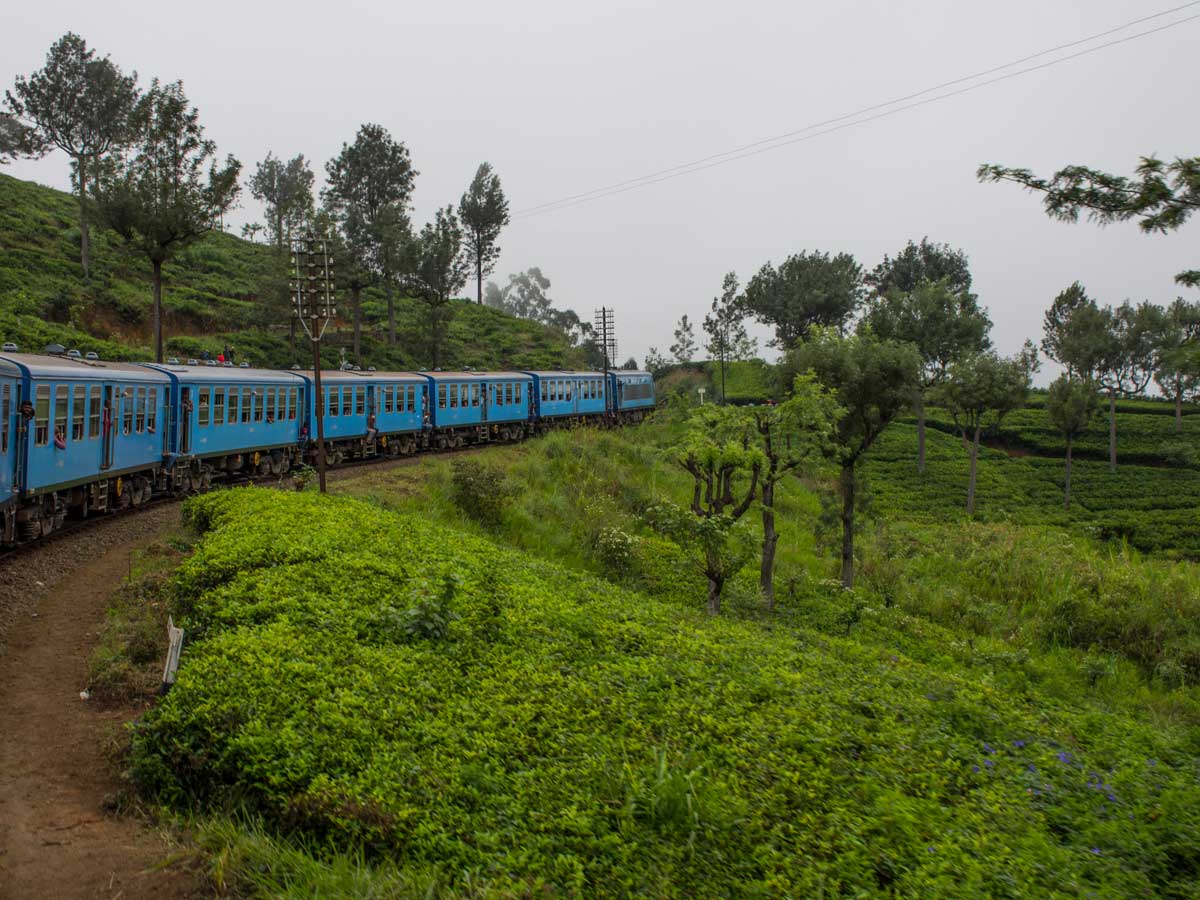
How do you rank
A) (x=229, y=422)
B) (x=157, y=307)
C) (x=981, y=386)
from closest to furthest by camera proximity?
1. (x=229, y=422)
2. (x=157, y=307)
3. (x=981, y=386)

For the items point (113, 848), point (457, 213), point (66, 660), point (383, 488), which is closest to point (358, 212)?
point (457, 213)

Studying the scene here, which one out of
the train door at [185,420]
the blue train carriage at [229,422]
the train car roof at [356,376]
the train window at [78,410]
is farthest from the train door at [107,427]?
the train car roof at [356,376]

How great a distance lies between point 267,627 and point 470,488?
10.1 metres

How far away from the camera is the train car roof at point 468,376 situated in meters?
28.1

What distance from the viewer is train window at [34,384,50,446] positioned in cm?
1170

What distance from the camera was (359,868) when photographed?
432 centimetres

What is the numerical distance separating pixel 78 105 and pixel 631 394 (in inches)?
1161

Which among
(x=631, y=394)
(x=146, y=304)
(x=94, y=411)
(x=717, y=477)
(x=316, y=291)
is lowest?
(x=717, y=477)

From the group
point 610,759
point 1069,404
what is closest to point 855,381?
point 610,759

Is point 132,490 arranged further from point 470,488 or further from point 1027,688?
point 1027,688

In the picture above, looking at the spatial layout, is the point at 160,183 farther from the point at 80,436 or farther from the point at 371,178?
the point at 371,178

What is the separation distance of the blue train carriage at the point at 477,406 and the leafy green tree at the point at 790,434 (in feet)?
49.1

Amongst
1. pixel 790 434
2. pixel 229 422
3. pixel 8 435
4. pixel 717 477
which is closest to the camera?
pixel 8 435

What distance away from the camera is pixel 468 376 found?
30000 millimetres
